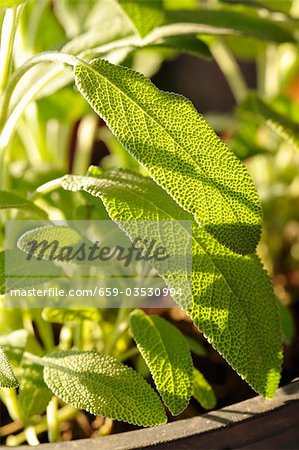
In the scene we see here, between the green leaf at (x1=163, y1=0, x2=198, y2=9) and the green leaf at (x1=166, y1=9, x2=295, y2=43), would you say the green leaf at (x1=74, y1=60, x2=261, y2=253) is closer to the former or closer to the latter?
the green leaf at (x1=166, y1=9, x2=295, y2=43)

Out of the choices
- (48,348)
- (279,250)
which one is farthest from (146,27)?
(279,250)

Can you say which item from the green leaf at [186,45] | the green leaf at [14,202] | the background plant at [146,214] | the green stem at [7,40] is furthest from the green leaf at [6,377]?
the green leaf at [186,45]

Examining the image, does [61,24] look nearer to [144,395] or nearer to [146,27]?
[146,27]

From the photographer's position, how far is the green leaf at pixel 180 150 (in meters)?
0.41

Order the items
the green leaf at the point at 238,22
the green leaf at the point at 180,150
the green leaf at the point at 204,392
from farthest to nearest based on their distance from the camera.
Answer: the green leaf at the point at 238,22 → the green leaf at the point at 204,392 → the green leaf at the point at 180,150

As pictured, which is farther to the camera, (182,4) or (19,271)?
(182,4)

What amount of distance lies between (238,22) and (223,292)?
12.3 inches

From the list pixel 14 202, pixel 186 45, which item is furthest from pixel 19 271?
pixel 186 45

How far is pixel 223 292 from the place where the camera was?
0.46 m

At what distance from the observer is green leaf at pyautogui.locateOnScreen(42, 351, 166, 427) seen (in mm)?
443

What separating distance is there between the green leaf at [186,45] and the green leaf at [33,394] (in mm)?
297

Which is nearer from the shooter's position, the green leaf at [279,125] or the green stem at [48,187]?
the green stem at [48,187]

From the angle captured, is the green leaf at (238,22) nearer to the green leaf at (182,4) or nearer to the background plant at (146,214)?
the background plant at (146,214)

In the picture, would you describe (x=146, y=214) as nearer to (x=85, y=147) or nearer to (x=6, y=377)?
(x=6, y=377)
